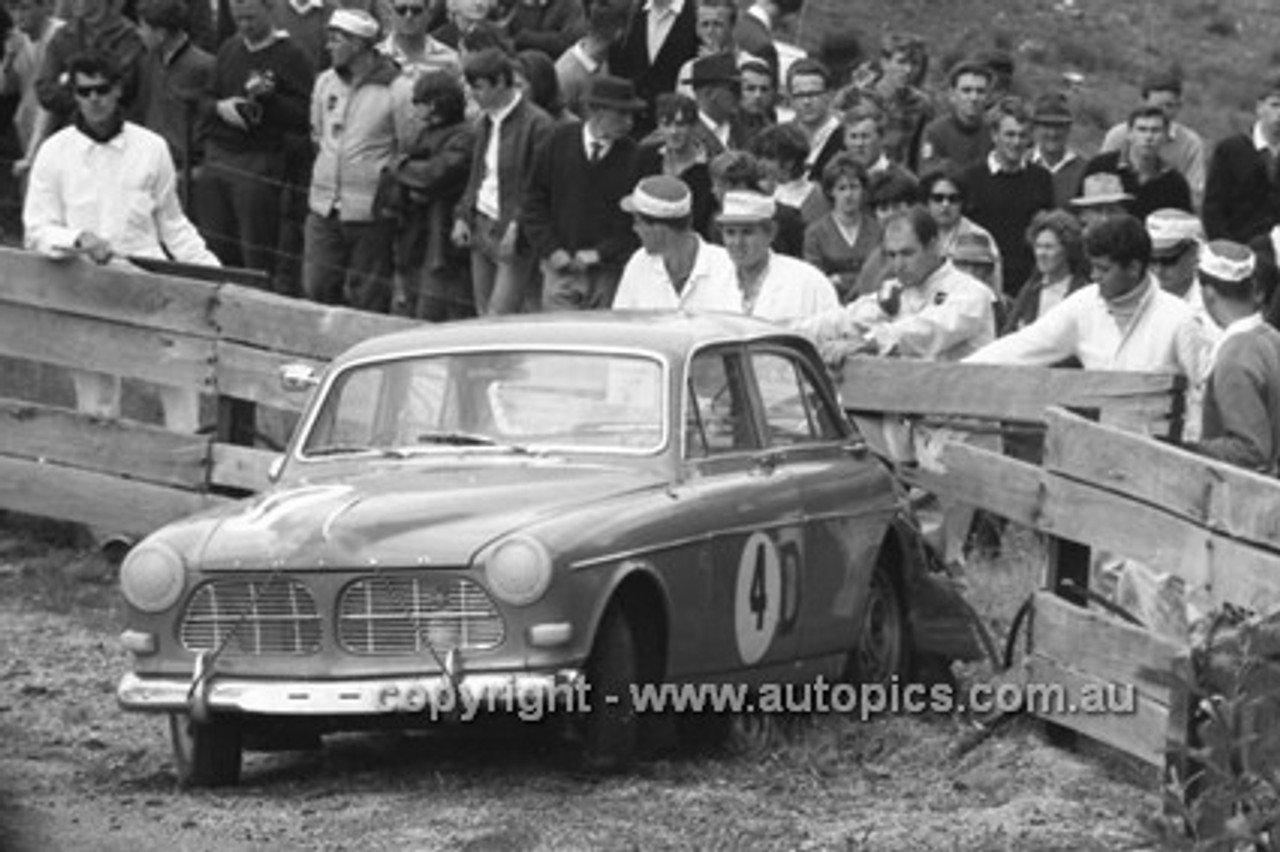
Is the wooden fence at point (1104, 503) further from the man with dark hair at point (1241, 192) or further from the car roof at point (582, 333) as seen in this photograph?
the man with dark hair at point (1241, 192)

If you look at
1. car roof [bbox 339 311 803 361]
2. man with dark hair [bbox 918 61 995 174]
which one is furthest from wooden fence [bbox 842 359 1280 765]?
man with dark hair [bbox 918 61 995 174]

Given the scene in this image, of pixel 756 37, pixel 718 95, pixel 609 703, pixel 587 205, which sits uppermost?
pixel 756 37

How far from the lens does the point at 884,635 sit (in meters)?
13.7

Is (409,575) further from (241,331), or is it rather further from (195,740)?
(241,331)

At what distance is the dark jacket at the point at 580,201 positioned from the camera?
17.6 meters

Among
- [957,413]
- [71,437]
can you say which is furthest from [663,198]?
[71,437]

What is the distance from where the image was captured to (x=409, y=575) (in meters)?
11.5

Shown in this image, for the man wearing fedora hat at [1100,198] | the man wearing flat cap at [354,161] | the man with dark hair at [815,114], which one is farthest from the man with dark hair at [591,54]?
the man wearing fedora hat at [1100,198]

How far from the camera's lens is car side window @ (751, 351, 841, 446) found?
524 inches

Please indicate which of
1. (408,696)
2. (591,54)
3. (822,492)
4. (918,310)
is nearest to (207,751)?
(408,696)

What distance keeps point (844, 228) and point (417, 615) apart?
6510 millimetres

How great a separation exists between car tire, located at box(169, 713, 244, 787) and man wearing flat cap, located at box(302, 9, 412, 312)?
7067 mm

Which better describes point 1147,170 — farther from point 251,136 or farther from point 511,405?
point 511,405

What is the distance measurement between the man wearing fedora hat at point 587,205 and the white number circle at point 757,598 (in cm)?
503
